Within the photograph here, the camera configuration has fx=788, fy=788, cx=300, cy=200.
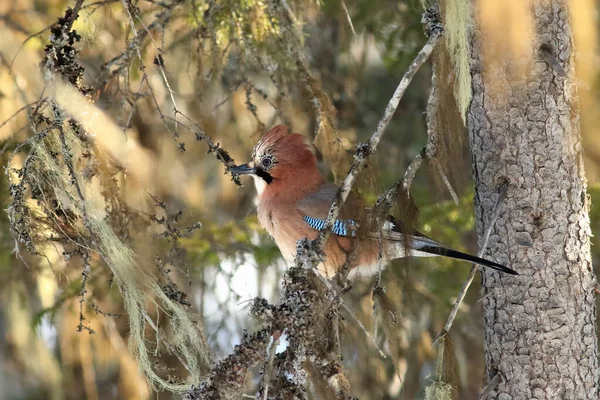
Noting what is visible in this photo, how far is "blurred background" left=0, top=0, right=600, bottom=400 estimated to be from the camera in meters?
3.60

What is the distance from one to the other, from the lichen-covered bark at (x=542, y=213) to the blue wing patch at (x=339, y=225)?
0.53 meters

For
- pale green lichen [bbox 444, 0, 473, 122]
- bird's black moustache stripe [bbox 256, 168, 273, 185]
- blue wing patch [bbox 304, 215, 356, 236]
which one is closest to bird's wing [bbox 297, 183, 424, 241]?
blue wing patch [bbox 304, 215, 356, 236]

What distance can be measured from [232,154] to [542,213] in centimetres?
297

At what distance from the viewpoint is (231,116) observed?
5535 millimetres

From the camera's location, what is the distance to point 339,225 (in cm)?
341

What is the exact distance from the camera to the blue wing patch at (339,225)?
2817 millimetres

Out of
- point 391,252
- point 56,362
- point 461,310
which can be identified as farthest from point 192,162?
point 391,252

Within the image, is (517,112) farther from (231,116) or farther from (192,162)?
(192,162)

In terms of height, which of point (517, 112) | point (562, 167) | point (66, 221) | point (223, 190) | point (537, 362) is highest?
point (223, 190)

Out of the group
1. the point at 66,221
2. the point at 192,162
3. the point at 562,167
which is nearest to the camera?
the point at 66,221

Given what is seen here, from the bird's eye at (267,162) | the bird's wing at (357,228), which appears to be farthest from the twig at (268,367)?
the bird's eye at (267,162)

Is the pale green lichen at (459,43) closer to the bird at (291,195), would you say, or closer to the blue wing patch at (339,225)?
the blue wing patch at (339,225)

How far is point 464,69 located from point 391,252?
88 cm

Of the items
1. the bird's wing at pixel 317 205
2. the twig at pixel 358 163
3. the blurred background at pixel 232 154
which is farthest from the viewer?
the bird's wing at pixel 317 205
